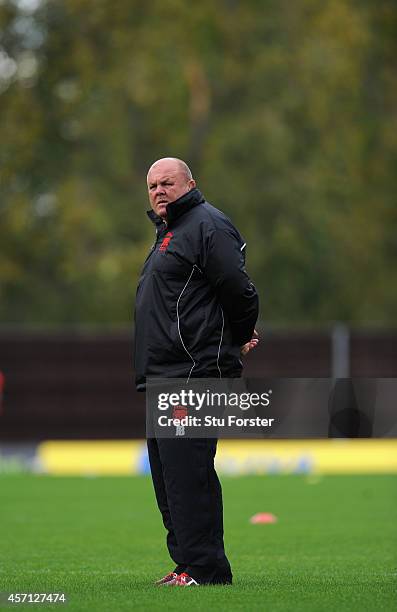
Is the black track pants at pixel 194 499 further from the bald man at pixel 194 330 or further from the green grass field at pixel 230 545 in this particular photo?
the green grass field at pixel 230 545

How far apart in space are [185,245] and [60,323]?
96.7 feet

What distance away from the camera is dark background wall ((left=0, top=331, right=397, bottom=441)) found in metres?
24.8

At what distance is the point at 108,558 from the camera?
32.9 feet

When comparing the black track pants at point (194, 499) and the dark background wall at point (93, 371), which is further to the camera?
the dark background wall at point (93, 371)

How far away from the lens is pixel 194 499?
7.59 metres

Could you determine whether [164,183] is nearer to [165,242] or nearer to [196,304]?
[165,242]

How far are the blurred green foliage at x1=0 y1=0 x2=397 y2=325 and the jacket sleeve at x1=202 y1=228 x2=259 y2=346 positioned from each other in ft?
90.2

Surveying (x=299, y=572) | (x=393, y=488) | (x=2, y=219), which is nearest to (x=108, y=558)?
(x=299, y=572)

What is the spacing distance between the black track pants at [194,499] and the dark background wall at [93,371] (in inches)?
670

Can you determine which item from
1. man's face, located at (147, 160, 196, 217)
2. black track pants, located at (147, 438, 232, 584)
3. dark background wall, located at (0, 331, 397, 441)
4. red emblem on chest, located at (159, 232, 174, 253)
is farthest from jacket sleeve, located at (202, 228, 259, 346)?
dark background wall, located at (0, 331, 397, 441)

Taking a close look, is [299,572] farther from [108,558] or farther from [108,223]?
[108,223]

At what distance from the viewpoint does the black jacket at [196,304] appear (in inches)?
298

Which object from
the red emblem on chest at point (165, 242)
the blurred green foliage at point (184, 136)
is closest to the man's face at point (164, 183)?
the red emblem on chest at point (165, 242)

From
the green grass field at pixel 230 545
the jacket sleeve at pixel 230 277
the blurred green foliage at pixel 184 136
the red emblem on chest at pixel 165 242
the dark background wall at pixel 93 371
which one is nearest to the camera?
the green grass field at pixel 230 545
